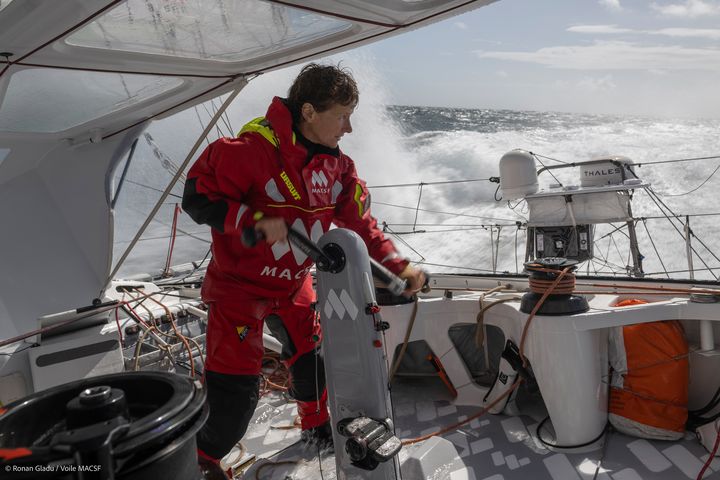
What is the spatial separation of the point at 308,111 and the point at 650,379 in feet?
5.54

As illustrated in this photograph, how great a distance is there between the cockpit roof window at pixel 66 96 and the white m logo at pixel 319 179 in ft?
3.58

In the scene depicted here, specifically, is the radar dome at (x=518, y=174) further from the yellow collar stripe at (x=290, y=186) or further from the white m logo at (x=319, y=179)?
the yellow collar stripe at (x=290, y=186)

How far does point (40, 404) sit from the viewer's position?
903 millimetres

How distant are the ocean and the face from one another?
193 cm

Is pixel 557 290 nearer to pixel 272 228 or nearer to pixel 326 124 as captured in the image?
pixel 326 124

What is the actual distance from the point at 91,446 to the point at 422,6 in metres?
1.63

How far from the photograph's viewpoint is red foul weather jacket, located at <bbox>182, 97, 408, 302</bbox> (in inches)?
64.4

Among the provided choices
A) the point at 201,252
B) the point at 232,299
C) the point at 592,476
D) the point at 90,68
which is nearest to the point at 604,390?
the point at 592,476

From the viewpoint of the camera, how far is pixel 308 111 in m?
1.71

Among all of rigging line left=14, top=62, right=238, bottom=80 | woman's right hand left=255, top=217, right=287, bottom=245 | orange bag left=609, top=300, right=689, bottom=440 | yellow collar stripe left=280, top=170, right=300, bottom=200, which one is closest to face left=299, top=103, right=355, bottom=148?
yellow collar stripe left=280, top=170, right=300, bottom=200

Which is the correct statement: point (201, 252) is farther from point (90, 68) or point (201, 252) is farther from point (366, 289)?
point (366, 289)

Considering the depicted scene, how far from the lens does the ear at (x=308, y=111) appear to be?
1.70m

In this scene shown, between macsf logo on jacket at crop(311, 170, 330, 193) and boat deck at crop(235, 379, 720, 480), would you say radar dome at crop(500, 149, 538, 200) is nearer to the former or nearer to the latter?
boat deck at crop(235, 379, 720, 480)

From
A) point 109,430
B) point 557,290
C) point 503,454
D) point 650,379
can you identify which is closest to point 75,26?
point 109,430
